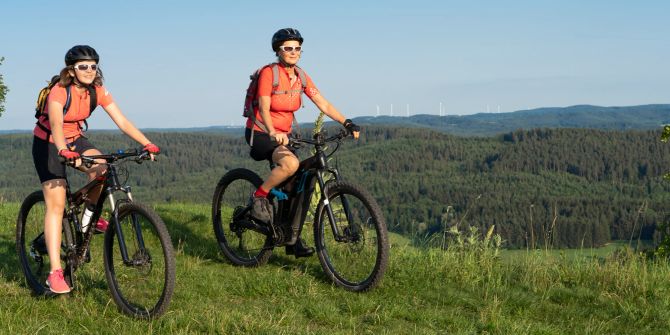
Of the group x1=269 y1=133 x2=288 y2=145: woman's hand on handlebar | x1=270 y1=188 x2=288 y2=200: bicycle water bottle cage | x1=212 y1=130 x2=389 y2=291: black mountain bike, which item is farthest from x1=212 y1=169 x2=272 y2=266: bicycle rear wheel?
x1=269 y1=133 x2=288 y2=145: woman's hand on handlebar

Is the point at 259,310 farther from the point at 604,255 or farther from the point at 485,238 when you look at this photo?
the point at 604,255

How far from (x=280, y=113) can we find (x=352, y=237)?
1.57 metres

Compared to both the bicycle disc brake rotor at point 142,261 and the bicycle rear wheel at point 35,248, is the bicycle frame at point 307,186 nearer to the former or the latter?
the bicycle disc brake rotor at point 142,261

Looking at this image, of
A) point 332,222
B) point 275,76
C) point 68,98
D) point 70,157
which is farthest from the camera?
point 275,76

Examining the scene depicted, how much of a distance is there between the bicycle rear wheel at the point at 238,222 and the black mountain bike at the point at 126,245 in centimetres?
191

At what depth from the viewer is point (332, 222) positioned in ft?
22.2

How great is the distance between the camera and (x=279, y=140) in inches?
255

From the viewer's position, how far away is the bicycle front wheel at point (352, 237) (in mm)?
6449

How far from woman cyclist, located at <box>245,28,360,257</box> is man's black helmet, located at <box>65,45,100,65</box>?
5.78 feet

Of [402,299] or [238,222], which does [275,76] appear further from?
[402,299]

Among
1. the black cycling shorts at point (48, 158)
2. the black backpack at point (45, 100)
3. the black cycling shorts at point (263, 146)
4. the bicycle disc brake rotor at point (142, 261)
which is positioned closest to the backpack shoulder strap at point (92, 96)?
the black backpack at point (45, 100)

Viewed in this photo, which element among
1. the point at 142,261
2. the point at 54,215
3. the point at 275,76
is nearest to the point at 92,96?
the point at 54,215

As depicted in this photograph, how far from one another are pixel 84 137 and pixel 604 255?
21.0ft

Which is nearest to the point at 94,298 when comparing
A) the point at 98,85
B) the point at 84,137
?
the point at 84,137
